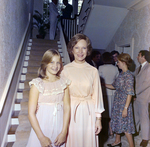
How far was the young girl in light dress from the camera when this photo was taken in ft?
3.49

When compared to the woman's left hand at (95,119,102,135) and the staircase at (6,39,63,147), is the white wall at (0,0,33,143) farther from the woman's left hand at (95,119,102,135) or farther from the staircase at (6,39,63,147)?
the woman's left hand at (95,119,102,135)

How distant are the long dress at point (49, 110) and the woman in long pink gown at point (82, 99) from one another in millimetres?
136

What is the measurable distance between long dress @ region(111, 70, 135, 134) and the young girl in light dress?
1.02m

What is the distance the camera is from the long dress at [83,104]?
3.97ft

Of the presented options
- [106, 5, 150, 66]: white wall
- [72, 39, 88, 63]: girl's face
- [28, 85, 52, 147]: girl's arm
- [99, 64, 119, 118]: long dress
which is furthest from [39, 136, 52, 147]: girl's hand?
[106, 5, 150, 66]: white wall

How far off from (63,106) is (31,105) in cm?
25

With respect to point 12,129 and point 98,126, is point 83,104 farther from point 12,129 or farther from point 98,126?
point 12,129

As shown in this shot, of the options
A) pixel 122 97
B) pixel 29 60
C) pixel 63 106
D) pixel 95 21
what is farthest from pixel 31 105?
pixel 95 21

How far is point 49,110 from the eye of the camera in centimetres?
109

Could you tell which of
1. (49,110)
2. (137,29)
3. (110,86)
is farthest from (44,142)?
(137,29)

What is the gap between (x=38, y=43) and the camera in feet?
13.9

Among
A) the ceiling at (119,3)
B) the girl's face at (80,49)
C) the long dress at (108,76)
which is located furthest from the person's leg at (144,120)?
the ceiling at (119,3)

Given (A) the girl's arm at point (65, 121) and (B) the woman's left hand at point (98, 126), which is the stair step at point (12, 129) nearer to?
(A) the girl's arm at point (65, 121)

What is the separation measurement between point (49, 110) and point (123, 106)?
1182 mm
